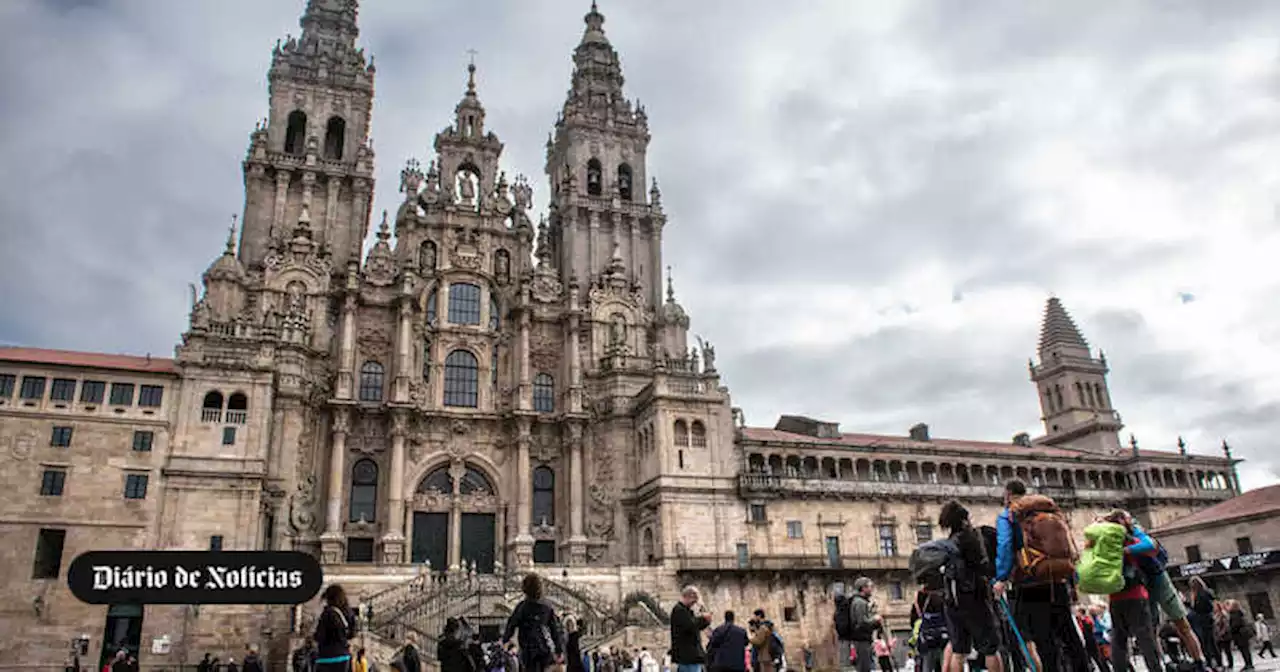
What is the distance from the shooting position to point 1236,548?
158 ft

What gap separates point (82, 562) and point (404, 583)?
23.4 metres

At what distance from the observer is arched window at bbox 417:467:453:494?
4547 cm

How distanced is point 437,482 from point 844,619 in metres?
34.2

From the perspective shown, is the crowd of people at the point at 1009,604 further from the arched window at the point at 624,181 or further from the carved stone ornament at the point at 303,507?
the arched window at the point at 624,181

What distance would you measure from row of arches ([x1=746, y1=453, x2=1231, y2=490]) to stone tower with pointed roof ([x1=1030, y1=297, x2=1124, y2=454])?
17.9 ft

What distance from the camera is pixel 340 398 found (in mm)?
44188

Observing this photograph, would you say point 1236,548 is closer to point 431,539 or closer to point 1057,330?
point 1057,330

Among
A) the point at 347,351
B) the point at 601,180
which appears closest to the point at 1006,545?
the point at 347,351

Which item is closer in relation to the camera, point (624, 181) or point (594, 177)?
point (594, 177)

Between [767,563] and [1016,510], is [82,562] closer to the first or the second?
[1016,510]

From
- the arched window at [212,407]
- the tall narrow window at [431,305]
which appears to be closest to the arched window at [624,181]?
the tall narrow window at [431,305]

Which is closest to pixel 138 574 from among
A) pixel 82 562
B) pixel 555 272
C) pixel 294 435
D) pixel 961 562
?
pixel 82 562

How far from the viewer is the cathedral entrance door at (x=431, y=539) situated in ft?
145

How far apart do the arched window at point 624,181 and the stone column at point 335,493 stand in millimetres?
22636
